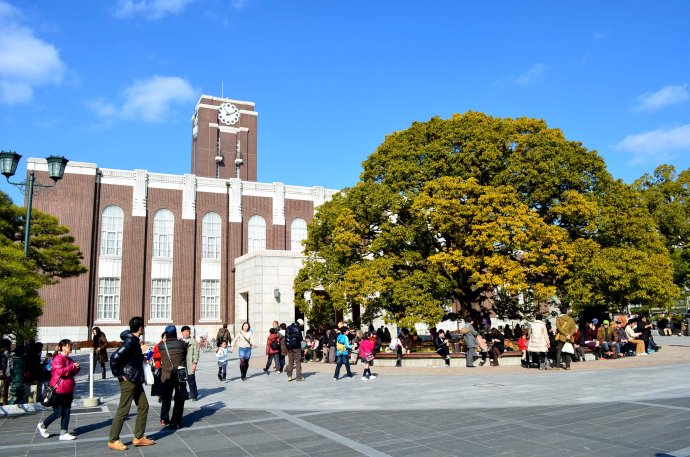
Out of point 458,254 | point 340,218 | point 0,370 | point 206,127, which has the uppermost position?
point 206,127

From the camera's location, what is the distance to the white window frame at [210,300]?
123 feet

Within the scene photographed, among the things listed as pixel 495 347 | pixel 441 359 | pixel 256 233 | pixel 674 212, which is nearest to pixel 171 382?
pixel 441 359

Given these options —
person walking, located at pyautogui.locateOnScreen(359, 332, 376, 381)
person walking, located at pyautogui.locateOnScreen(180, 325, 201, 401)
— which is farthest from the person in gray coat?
person walking, located at pyautogui.locateOnScreen(180, 325, 201, 401)

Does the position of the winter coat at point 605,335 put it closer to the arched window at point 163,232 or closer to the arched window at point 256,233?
the arched window at point 256,233

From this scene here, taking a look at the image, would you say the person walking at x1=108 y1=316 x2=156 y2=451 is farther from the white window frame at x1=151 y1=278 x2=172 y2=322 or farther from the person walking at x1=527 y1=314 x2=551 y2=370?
the white window frame at x1=151 y1=278 x2=172 y2=322

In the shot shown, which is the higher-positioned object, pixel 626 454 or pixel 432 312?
pixel 432 312

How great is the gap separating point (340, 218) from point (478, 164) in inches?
243

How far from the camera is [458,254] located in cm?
1933

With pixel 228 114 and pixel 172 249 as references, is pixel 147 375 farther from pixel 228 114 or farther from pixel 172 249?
pixel 228 114

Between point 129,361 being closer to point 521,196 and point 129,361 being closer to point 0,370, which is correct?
point 0,370

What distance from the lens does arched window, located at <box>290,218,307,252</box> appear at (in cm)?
4075

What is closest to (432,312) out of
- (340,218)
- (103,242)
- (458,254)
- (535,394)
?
(458,254)

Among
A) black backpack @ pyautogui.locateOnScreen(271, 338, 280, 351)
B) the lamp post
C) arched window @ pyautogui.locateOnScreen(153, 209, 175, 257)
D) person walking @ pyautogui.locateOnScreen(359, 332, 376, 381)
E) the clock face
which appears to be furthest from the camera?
the clock face

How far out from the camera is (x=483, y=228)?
62.5 ft
